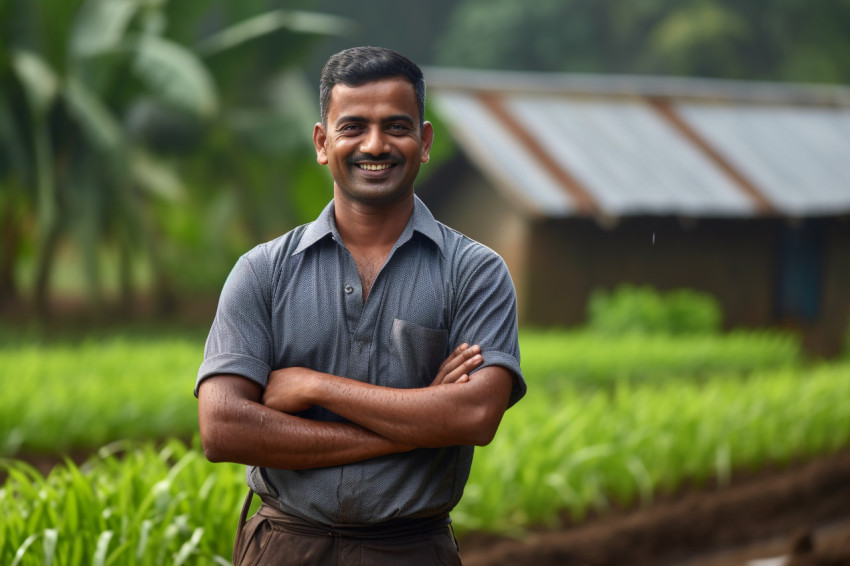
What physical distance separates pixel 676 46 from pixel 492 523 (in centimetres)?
2695

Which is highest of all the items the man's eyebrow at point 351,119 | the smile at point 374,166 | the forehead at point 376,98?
the forehead at point 376,98

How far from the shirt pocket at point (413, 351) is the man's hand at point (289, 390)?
0.62ft

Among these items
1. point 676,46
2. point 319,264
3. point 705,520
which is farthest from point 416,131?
point 676,46

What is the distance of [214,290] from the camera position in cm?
1962

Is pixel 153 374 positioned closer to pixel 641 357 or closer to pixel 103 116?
pixel 641 357

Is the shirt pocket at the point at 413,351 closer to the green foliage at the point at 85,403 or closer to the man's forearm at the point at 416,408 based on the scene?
the man's forearm at the point at 416,408

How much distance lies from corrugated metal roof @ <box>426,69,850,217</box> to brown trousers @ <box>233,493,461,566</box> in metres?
11.7

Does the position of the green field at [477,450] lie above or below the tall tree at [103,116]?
below

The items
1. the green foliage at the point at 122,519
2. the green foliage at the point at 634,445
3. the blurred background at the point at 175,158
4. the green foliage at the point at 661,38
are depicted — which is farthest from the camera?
the green foliage at the point at 661,38

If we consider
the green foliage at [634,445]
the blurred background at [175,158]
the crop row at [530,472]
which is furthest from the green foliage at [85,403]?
the blurred background at [175,158]

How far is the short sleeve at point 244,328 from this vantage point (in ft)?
7.74

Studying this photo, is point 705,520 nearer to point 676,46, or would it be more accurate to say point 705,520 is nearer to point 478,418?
point 478,418

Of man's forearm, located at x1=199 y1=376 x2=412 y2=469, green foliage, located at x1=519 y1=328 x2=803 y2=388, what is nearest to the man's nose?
man's forearm, located at x1=199 y1=376 x2=412 y2=469

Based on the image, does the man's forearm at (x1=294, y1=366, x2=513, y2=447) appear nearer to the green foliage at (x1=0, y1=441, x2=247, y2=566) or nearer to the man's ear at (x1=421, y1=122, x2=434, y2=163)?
the man's ear at (x1=421, y1=122, x2=434, y2=163)
